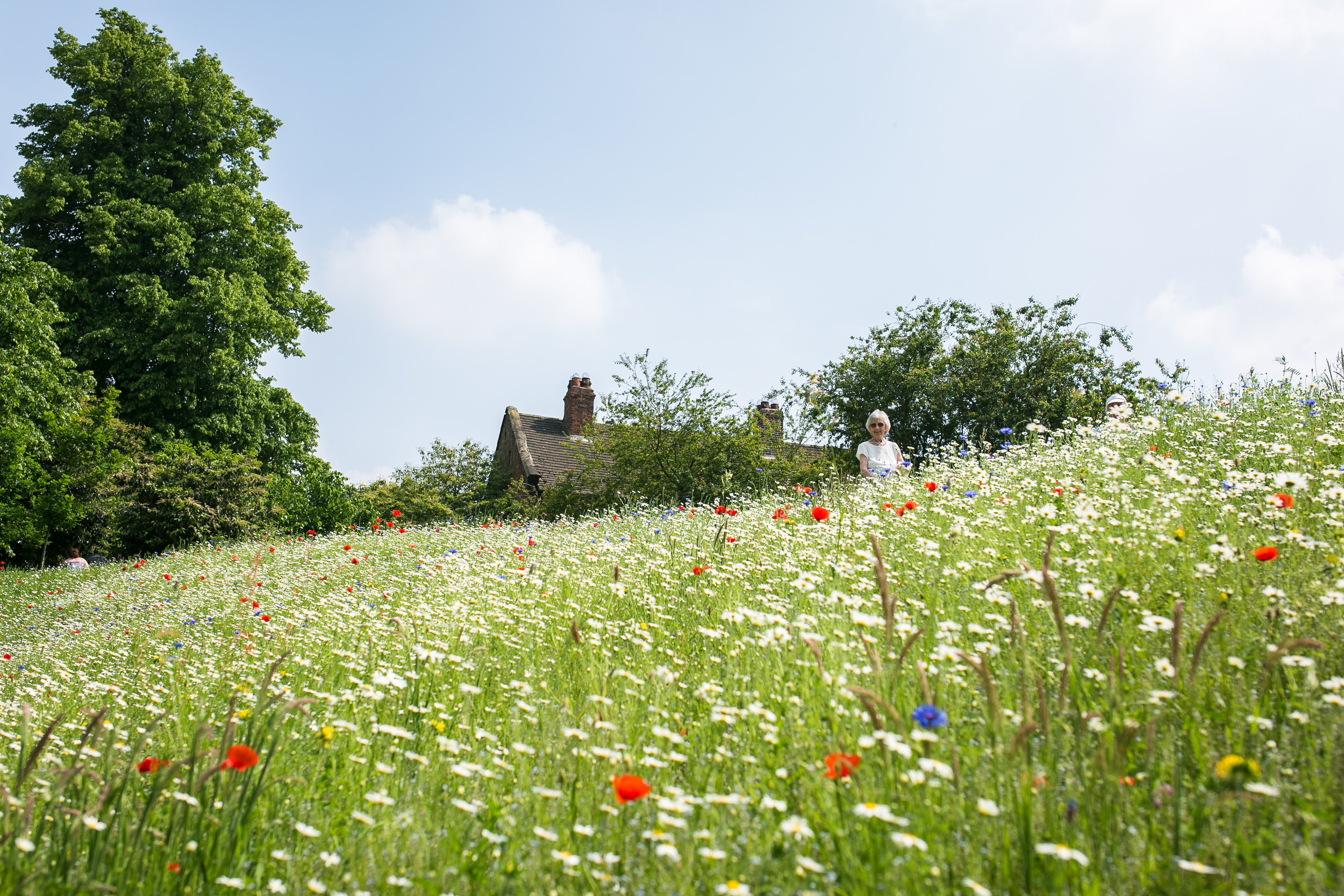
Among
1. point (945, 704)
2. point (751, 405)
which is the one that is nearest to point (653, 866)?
point (945, 704)

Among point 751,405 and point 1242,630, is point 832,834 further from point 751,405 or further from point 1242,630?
point 751,405

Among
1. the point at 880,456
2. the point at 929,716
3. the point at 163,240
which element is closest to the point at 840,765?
the point at 929,716

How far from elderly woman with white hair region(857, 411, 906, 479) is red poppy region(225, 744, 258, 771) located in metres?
7.67

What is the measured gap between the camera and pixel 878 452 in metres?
9.19

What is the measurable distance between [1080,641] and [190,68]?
28654 millimetres

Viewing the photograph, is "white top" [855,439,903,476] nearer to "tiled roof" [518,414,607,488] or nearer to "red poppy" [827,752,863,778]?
"red poppy" [827,752,863,778]

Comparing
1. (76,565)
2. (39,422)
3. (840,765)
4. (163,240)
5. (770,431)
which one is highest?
Result: (163,240)

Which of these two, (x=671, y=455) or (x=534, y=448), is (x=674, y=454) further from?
(x=534, y=448)

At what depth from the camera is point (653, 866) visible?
6.11 feet

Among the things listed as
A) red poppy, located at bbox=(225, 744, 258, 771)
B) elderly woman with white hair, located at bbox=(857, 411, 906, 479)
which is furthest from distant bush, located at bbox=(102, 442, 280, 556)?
red poppy, located at bbox=(225, 744, 258, 771)

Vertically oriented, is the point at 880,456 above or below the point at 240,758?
above

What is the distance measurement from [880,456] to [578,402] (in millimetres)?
22518

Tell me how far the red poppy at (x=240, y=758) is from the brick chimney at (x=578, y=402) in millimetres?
28614

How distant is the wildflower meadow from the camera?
5.85ft
